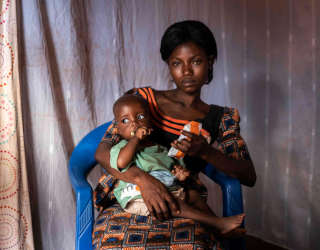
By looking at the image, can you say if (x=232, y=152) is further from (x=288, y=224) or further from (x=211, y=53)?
Result: (x=288, y=224)

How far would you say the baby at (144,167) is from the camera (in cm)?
128

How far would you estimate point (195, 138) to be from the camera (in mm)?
1291

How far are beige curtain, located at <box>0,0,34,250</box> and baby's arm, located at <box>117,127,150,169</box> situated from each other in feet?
2.19

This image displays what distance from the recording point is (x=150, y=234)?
1.20m

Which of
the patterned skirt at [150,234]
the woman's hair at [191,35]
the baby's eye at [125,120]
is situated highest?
the woman's hair at [191,35]

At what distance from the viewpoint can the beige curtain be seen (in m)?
1.59

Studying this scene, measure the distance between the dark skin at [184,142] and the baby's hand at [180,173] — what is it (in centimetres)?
8

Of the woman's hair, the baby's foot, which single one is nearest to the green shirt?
the baby's foot

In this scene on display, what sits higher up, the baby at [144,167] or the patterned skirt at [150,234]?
the baby at [144,167]

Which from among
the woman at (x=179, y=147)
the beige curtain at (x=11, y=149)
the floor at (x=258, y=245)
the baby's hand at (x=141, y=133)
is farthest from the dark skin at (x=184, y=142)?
the floor at (x=258, y=245)

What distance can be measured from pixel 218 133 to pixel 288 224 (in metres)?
1.30

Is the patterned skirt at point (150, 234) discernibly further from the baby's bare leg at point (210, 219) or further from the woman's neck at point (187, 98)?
the woman's neck at point (187, 98)

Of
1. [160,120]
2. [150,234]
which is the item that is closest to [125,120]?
[160,120]

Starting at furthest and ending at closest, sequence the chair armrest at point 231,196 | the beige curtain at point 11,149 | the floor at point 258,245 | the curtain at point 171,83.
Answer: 1. the floor at point 258,245
2. the curtain at point 171,83
3. the beige curtain at point 11,149
4. the chair armrest at point 231,196
